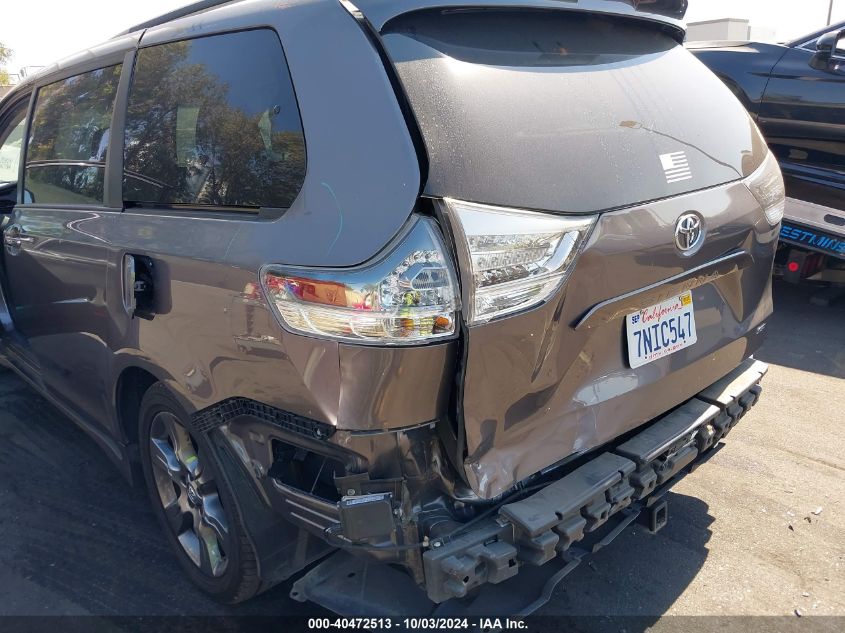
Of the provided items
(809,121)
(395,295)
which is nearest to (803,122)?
(809,121)

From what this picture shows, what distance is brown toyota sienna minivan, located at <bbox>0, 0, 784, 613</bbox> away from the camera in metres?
1.85

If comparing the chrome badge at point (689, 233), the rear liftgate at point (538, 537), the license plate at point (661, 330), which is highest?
the chrome badge at point (689, 233)

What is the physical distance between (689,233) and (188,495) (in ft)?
6.60

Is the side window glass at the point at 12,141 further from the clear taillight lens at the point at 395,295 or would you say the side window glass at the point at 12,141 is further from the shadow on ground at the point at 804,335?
the shadow on ground at the point at 804,335

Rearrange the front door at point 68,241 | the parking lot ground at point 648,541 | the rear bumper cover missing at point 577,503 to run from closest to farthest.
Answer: the rear bumper cover missing at point 577,503 → the parking lot ground at point 648,541 → the front door at point 68,241

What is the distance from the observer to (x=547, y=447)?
2068 mm

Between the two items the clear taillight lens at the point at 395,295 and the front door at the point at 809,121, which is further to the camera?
the front door at the point at 809,121

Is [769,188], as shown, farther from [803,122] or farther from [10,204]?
[10,204]

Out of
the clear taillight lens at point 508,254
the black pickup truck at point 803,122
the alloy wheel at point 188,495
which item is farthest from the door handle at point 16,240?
the black pickup truck at point 803,122

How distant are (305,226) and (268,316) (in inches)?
10.4

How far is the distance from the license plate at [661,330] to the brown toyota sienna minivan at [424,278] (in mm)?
11

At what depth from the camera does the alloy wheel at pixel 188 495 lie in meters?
2.57

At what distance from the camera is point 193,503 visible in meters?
2.71

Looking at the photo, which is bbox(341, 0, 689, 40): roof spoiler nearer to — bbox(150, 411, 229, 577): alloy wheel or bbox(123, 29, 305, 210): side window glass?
bbox(123, 29, 305, 210): side window glass
